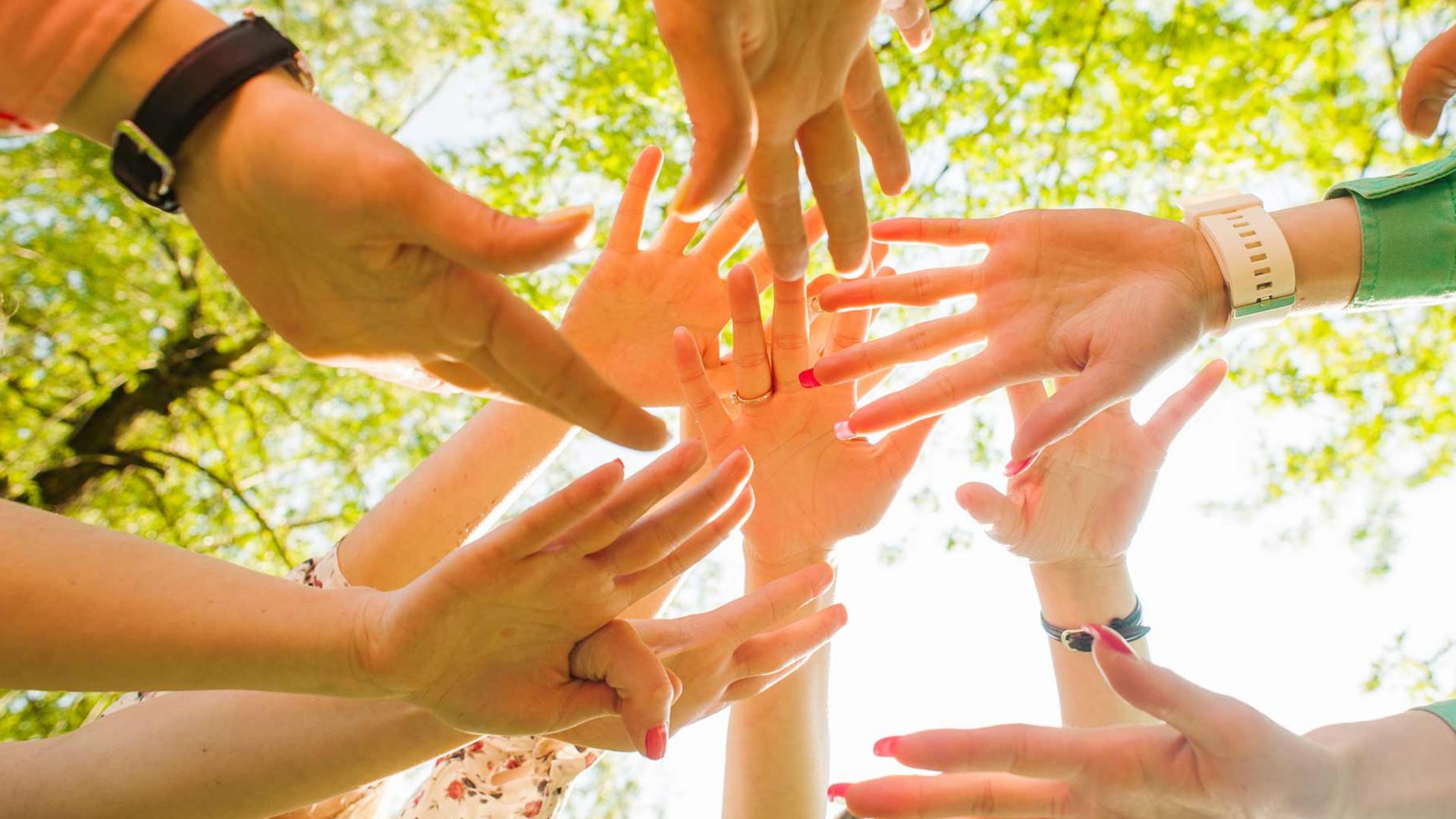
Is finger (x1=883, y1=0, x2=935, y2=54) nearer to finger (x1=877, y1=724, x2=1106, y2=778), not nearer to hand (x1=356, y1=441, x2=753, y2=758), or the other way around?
hand (x1=356, y1=441, x2=753, y2=758)

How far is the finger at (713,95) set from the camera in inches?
45.0

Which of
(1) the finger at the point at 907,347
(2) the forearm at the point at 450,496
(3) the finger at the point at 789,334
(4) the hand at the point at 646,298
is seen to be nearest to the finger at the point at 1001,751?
(1) the finger at the point at 907,347

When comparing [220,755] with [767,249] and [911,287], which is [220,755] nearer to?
[767,249]

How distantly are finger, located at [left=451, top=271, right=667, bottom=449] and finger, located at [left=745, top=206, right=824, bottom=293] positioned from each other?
19.7 inches

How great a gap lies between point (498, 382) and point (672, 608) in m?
5.33

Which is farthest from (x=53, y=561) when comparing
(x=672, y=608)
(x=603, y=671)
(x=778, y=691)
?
(x=672, y=608)

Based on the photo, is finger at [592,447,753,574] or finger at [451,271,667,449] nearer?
finger at [451,271,667,449]

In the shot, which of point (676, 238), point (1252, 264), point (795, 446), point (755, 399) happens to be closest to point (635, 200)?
point (676, 238)

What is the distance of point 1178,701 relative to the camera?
1.32 m

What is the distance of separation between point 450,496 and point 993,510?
1.48 metres

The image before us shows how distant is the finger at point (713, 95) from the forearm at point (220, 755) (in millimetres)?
1184

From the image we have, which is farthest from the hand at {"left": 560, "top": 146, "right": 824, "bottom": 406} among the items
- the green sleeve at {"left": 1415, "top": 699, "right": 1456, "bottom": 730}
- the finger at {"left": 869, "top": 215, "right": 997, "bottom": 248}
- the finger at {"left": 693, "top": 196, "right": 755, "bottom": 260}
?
the green sleeve at {"left": 1415, "top": 699, "right": 1456, "bottom": 730}

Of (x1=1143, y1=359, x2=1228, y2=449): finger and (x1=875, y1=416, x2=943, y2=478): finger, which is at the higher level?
(x1=1143, y1=359, x2=1228, y2=449): finger

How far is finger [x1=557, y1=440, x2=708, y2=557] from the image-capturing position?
1416 mm
